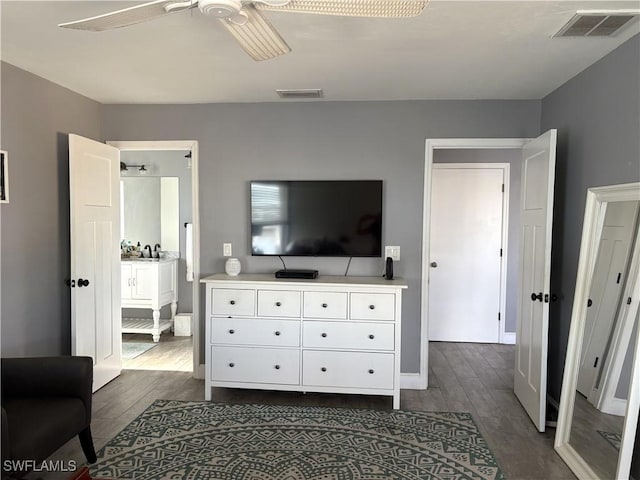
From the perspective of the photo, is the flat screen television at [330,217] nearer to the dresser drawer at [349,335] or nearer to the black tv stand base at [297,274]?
the black tv stand base at [297,274]

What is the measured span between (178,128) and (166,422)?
7.87 ft

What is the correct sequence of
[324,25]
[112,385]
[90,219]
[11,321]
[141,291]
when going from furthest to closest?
[141,291] → [112,385] → [90,219] → [11,321] → [324,25]

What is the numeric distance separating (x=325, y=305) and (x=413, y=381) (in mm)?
1134

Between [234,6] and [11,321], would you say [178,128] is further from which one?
[234,6]

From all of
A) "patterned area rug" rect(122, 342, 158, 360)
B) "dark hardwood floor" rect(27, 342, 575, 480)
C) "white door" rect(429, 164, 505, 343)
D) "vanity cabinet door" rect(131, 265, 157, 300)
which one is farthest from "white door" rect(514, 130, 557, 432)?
"vanity cabinet door" rect(131, 265, 157, 300)

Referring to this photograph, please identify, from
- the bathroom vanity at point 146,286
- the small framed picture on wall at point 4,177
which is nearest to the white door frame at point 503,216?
the bathroom vanity at point 146,286

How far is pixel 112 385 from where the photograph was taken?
11.7 ft

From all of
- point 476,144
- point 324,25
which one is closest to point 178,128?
point 324,25

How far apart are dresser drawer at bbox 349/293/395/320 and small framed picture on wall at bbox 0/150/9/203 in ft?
7.93

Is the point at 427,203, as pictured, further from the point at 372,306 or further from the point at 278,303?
the point at 278,303

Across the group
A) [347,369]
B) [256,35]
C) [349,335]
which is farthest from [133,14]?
[347,369]

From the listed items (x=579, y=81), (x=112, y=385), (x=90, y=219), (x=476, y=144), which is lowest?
(x=112, y=385)

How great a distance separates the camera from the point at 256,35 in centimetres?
181

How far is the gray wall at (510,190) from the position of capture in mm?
4773
